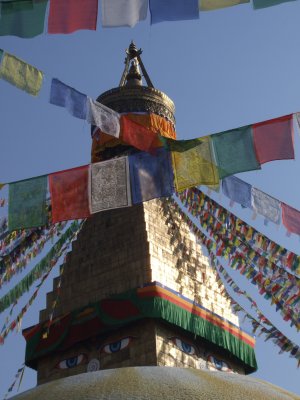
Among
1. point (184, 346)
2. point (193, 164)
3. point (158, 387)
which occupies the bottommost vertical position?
point (158, 387)

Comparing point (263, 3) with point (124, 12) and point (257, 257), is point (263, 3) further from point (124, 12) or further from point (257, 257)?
point (257, 257)

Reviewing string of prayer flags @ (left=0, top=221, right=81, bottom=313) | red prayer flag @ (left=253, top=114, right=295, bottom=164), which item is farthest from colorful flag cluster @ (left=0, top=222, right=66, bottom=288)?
red prayer flag @ (left=253, top=114, right=295, bottom=164)

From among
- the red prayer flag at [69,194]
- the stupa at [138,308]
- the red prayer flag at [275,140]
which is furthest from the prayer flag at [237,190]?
the red prayer flag at [69,194]

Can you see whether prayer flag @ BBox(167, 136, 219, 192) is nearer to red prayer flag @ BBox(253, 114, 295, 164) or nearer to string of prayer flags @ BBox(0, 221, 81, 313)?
red prayer flag @ BBox(253, 114, 295, 164)

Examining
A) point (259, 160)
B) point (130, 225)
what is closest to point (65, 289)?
point (130, 225)

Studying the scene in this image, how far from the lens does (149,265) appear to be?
11.8 m

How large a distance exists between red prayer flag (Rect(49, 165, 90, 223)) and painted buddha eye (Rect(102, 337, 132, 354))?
7.77 ft

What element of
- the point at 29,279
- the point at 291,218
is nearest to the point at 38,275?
the point at 29,279

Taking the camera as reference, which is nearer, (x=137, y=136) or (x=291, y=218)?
(x=137, y=136)

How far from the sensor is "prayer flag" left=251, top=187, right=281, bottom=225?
1089 cm

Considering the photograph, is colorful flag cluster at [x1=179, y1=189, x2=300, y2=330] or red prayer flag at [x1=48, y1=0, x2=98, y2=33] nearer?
red prayer flag at [x1=48, y1=0, x2=98, y2=33]

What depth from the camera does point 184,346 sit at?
11562mm

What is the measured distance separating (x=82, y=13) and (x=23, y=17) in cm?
72

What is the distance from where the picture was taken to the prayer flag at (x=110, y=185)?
33.8ft
